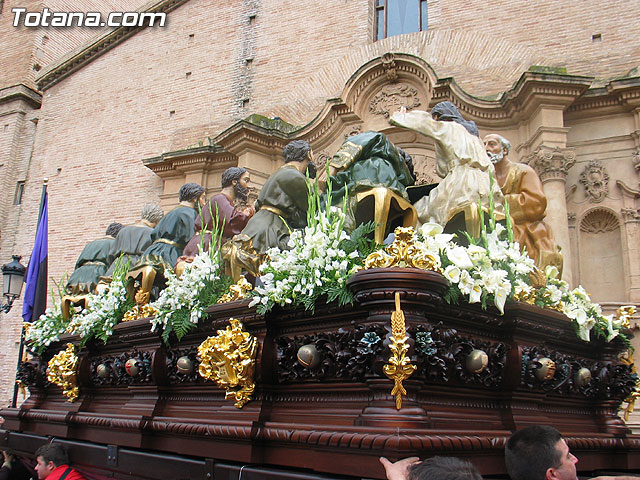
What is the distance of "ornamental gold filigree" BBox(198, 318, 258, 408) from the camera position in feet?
11.6

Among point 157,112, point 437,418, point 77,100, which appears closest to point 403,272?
point 437,418

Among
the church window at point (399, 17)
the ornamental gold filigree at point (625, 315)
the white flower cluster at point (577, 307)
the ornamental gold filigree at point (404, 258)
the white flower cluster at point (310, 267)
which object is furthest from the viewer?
the church window at point (399, 17)

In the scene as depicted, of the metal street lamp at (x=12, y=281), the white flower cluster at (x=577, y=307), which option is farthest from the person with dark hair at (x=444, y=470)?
the metal street lamp at (x=12, y=281)

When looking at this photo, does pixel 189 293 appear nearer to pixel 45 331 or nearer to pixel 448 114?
pixel 448 114

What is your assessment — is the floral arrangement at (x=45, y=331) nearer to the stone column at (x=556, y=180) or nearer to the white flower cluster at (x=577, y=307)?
the white flower cluster at (x=577, y=307)

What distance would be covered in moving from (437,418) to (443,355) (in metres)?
0.31

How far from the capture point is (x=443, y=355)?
2965 millimetres

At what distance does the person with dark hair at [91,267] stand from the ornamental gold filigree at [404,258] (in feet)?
18.0

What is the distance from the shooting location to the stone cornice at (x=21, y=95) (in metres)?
19.1

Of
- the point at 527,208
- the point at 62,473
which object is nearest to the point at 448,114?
the point at 527,208

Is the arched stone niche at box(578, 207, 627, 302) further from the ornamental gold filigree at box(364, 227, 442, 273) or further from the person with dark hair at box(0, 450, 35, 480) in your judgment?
the person with dark hair at box(0, 450, 35, 480)

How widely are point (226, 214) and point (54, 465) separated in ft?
8.34

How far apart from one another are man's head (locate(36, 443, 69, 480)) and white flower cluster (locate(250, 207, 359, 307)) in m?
2.58

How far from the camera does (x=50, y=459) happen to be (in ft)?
15.7
